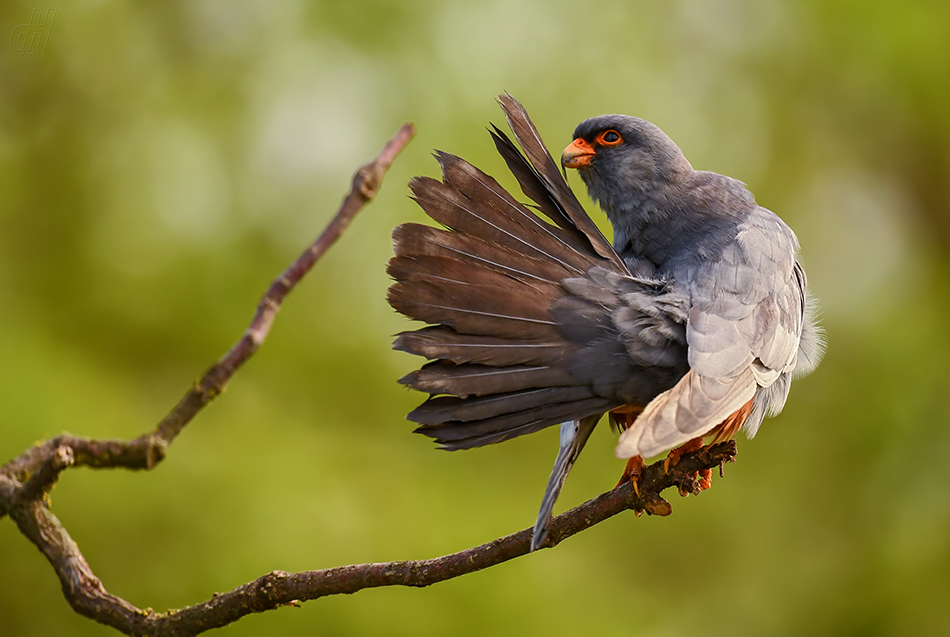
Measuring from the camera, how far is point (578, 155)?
139 inches

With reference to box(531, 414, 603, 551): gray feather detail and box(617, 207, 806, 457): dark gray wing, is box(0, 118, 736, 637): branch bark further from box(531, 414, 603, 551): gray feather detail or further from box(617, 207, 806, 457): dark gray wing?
box(617, 207, 806, 457): dark gray wing

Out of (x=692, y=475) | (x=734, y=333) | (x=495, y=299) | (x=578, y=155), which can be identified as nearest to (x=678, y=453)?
Answer: (x=692, y=475)

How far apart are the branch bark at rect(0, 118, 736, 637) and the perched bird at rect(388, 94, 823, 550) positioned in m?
0.16

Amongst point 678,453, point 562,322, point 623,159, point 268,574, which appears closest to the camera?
point 268,574

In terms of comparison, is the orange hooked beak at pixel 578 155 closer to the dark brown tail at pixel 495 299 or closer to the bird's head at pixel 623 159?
the bird's head at pixel 623 159

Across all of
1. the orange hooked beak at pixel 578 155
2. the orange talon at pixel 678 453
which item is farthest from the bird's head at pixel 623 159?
the orange talon at pixel 678 453

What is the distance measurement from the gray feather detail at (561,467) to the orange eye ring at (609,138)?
1302mm

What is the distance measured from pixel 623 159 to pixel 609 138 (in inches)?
5.0

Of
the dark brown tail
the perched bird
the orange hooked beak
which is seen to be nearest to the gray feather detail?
the perched bird

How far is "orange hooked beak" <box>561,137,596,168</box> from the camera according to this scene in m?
3.51

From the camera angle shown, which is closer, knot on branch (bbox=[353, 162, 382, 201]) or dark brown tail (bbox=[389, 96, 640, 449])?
dark brown tail (bbox=[389, 96, 640, 449])

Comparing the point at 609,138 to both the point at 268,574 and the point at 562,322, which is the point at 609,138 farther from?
the point at 268,574

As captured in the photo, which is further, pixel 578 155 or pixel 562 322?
pixel 578 155

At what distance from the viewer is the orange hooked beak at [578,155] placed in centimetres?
351
